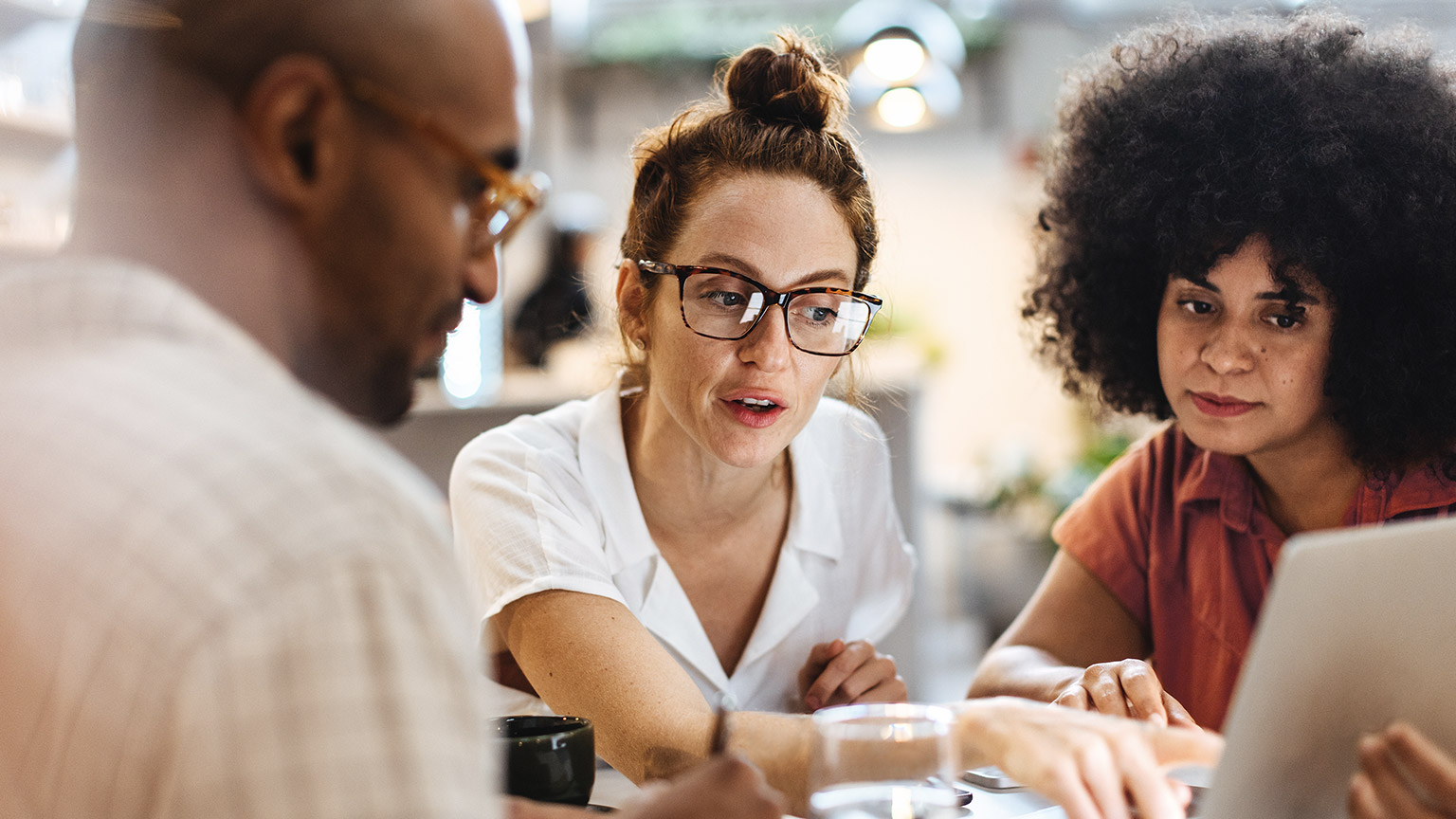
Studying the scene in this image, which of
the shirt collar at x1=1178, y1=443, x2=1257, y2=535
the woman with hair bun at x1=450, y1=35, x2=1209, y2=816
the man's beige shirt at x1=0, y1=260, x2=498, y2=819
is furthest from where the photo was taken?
the shirt collar at x1=1178, y1=443, x2=1257, y2=535

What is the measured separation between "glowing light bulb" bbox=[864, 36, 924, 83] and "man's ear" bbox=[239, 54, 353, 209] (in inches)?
170

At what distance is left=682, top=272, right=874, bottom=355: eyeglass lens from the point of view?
1.34m

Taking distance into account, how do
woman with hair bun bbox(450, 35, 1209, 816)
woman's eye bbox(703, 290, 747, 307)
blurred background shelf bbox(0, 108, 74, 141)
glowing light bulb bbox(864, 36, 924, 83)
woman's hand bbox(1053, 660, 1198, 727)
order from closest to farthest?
woman's hand bbox(1053, 660, 1198, 727)
woman with hair bun bbox(450, 35, 1209, 816)
woman's eye bbox(703, 290, 747, 307)
blurred background shelf bbox(0, 108, 74, 141)
glowing light bulb bbox(864, 36, 924, 83)

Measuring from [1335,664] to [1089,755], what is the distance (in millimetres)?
179

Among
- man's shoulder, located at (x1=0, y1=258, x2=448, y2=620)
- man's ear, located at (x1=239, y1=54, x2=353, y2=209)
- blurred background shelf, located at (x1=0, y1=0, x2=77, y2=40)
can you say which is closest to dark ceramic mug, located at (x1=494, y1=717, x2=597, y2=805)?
man's shoulder, located at (x1=0, y1=258, x2=448, y2=620)

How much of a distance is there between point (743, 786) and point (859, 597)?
1.02 m

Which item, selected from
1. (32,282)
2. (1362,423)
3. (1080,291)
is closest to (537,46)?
(1080,291)

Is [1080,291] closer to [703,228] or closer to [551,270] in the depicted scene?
[703,228]

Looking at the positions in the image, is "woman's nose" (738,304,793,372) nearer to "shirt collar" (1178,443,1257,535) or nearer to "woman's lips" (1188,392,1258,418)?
"woman's lips" (1188,392,1258,418)

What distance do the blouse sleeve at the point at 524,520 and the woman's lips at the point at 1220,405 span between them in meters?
0.73

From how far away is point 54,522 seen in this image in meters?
0.54

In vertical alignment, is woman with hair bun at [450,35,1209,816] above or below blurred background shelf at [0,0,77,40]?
below

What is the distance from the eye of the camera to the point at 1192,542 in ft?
4.99

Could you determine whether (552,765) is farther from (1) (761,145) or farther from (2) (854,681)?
(1) (761,145)
